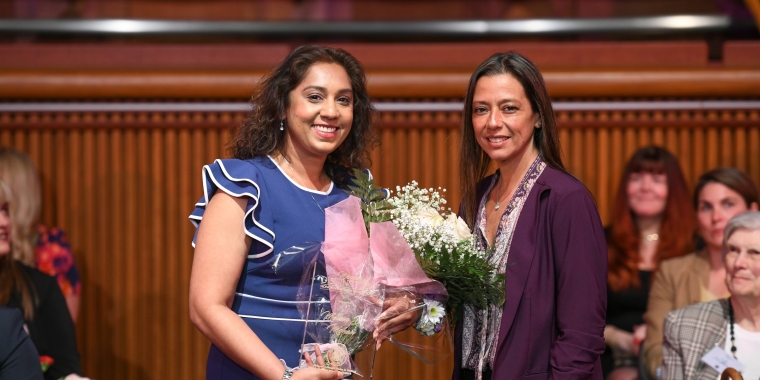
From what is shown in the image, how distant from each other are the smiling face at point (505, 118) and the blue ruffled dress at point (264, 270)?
504 mm

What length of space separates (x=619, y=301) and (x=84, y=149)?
2543mm

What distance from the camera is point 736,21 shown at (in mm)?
4180

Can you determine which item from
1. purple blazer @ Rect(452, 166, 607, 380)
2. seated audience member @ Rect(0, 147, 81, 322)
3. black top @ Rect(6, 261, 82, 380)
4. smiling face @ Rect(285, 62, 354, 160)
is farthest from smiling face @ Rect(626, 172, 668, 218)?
seated audience member @ Rect(0, 147, 81, 322)

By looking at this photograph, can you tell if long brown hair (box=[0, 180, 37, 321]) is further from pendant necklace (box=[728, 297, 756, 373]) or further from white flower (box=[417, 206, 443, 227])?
pendant necklace (box=[728, 297, 756, 373])

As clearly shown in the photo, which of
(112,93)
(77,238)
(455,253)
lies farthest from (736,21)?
(77,238)

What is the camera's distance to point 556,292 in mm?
2146

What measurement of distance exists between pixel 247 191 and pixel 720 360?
1.62 meters

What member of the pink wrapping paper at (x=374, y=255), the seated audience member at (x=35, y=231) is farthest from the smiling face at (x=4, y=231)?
the pink wrapping paper at (x=374, y=255)

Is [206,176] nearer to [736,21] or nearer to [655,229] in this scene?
[655,229]

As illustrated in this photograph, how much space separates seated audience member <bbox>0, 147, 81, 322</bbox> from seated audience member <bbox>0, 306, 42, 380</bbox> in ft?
4.45

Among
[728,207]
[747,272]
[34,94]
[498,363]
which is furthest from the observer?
[34,94]

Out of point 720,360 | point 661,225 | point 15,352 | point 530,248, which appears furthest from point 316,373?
point 661,225

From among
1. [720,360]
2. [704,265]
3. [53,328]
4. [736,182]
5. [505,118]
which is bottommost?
[53,328]

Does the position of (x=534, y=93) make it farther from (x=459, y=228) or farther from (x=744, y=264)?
(x=744, y=264)
